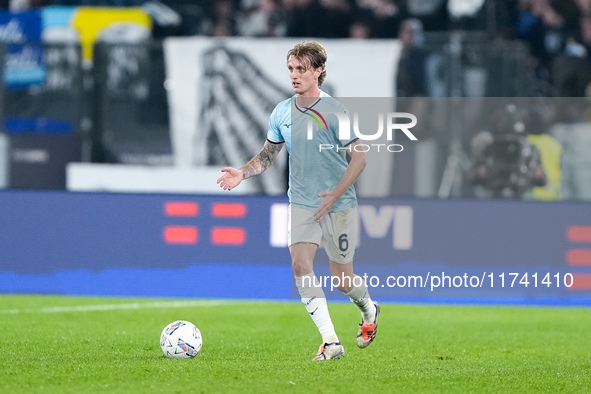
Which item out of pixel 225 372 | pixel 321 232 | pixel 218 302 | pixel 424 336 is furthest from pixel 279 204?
pixel 225 372

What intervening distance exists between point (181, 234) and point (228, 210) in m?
0.65

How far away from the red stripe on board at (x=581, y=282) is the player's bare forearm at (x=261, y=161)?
20.0 feet

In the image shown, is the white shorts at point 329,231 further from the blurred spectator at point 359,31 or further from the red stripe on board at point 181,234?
the blurred spectator at point 359,31

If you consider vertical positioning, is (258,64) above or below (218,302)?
above

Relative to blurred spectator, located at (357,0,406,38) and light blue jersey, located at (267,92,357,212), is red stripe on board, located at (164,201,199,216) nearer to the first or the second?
blurred spectator, located at (357,0,406,38)

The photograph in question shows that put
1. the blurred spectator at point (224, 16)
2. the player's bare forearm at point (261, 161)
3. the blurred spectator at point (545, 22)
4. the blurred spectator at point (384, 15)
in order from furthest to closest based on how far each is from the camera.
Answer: the blurred spectator at point (224, 16)
the blurred spectator at point (545, 22)
the blurred spectator at point (384, 15)
the player's bare forearm at point (261, 161)

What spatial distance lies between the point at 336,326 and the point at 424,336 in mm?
981

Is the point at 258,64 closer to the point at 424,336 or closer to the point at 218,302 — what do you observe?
the point at 218,302

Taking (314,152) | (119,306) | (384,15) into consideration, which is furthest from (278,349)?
(384,15)

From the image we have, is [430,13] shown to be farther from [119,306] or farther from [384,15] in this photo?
[119,306]

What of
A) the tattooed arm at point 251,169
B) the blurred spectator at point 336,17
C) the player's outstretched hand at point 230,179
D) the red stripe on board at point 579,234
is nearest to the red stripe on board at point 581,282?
the red stripe on board at point 579,234

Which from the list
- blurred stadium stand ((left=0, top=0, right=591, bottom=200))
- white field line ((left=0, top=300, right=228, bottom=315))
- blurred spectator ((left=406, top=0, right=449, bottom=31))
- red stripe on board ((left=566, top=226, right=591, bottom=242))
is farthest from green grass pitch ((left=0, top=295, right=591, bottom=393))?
blurred spectator ((left=406, top=0, right=449, bottom=31))

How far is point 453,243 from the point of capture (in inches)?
477

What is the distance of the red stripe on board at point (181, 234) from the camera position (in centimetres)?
1223
